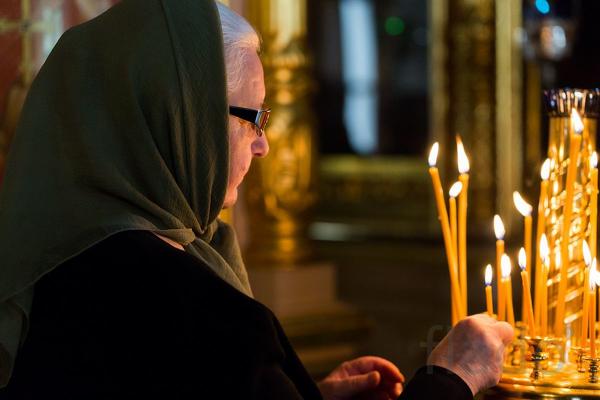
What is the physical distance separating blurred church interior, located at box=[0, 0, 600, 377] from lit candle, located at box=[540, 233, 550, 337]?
1338mm

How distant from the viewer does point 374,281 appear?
630 centimetres

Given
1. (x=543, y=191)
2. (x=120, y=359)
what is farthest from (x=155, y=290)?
(x=543, y=191)

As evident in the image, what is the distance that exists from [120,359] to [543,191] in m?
0.58

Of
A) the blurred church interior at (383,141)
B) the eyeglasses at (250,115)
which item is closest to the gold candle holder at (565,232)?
the eyeglasses at (250,115)

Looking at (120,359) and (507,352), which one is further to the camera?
(507,352)

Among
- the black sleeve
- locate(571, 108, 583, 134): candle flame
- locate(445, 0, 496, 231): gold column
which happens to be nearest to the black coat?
the black sleeve

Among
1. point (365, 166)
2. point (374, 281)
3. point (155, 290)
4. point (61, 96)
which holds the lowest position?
point (374, 281)

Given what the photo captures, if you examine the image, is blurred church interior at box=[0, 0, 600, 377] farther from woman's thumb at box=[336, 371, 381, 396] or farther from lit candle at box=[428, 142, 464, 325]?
lit candle at box=[428, 142, 464, 325]

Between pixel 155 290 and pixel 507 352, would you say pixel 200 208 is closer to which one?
pixel 155 290

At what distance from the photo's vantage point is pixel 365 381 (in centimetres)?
169

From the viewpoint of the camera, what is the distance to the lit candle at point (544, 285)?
4.71 feet

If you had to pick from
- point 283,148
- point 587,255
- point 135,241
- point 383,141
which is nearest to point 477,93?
point 383,141

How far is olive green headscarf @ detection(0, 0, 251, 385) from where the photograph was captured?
1396mm

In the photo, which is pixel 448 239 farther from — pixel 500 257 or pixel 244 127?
pixel 244 127
